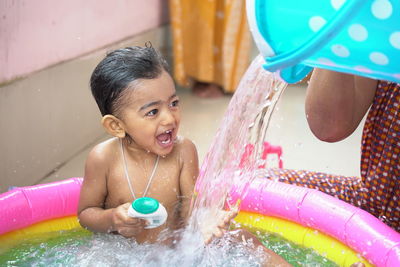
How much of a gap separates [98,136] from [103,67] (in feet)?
4.33

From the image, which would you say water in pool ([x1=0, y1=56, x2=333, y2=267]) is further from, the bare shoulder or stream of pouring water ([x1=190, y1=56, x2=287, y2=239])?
the bare shoulder

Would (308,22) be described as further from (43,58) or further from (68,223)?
(43,58)

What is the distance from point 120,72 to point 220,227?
448mm

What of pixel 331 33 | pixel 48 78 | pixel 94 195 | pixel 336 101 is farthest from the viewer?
pixel 48 78

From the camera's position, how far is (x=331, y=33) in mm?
592

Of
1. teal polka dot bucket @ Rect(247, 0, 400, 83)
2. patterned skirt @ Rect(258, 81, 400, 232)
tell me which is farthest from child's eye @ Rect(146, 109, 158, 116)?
teal polka dot bucket @ Rect(247, 0, 400, 83)

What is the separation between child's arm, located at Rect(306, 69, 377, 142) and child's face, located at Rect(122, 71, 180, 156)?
1.11 feet

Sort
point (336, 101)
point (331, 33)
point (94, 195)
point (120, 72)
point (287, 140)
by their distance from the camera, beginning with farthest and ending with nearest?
point (287, 140), point (94, 195), point (120, 72), point (336, 101), point (331, 33)

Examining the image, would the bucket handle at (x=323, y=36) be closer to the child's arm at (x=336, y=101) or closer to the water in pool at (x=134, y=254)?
the child's arm at (x=336, y=101)

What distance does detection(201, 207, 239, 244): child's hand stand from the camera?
49.5 inches

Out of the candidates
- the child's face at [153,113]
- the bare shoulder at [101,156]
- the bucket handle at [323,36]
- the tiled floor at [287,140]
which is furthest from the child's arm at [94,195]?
the bucket handle at [323,36]

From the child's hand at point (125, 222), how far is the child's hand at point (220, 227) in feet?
0.49

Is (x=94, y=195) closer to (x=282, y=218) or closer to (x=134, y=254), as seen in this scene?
(x=134, y=254)

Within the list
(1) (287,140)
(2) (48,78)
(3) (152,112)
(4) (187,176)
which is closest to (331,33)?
(3) (152,112)
